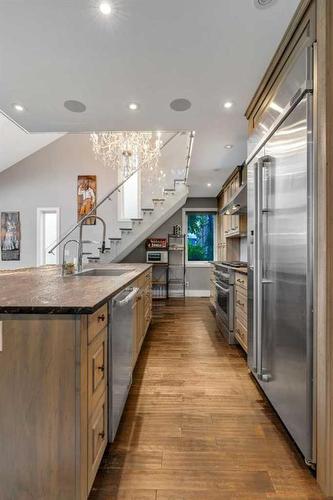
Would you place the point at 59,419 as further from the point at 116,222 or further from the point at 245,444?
the point at 116,222

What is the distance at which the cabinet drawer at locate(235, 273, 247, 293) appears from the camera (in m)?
3.12

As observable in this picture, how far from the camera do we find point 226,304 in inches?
150

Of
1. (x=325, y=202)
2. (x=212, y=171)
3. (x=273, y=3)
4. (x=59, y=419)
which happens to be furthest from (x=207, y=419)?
(x=212, y=171)

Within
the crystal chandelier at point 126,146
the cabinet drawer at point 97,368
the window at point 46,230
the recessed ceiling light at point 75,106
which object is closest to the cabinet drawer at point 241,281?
the cabinet drawer at point 97,368

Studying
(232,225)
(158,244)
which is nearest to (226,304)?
(232,225)

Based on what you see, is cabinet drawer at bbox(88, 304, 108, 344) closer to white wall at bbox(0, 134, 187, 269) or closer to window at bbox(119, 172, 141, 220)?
window at bbox(119, 172, 141, 220)

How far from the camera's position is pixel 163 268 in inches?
286

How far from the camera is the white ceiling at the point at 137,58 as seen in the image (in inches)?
69.3

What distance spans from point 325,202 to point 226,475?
151cm

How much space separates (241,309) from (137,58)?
2.67m

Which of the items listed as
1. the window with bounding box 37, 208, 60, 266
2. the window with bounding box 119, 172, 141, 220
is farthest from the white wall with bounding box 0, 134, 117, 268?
the window with bounding box 119, 172, 141, 220

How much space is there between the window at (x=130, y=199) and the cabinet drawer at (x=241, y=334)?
4037 mm

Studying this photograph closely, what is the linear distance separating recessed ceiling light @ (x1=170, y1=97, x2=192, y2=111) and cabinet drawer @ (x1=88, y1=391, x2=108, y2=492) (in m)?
2.62

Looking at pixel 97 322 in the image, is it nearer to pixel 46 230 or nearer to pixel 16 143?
pixel 16 143
